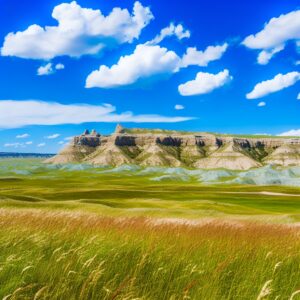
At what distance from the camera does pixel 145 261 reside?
748cm

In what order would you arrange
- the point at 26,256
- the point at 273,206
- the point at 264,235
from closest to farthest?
1. the point at 26,256
2. the point at 264,235
3. the point at 273,206

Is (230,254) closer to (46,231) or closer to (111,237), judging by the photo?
(111,237)

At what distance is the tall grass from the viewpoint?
6.40 m

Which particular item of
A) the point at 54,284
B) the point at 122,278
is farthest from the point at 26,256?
the point at 122,278

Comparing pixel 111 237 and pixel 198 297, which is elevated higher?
pixel 111 237

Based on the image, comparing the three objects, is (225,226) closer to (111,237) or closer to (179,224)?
(179,224)

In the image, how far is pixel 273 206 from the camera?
5841 cm

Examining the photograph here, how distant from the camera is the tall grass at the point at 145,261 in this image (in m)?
6.40

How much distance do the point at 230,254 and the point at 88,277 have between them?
326cm

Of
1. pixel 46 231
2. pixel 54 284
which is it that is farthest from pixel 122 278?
pixel 46 231

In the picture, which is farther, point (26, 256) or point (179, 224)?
point (179, 224)

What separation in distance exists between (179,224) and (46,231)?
380 centimetres

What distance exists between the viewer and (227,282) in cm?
695

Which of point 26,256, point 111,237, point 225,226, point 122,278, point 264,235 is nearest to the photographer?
point 122,278
